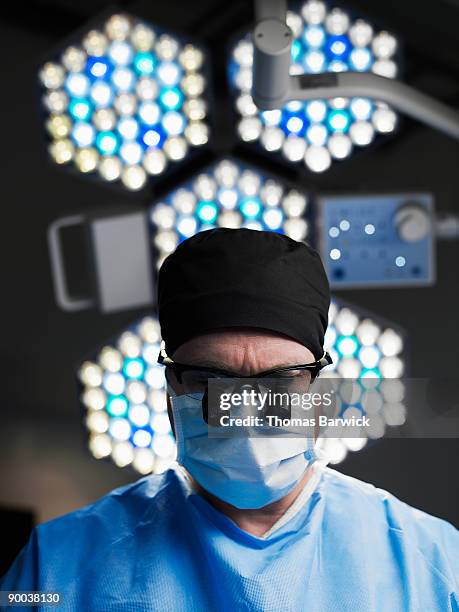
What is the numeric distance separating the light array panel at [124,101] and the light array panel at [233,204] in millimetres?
88

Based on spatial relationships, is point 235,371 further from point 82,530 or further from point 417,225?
point 417,225

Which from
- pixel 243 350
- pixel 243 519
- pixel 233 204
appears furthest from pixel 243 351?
pixel 233 204

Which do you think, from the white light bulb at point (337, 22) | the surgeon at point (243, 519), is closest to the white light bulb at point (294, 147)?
the white light bulb at point (337, 22)

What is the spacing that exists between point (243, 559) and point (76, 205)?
1.79 metres

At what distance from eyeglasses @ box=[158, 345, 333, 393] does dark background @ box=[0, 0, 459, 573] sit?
2.28 ft

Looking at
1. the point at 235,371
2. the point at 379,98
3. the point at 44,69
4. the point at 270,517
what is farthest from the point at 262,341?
the point at 44,69

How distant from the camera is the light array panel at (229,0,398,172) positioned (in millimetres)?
2037

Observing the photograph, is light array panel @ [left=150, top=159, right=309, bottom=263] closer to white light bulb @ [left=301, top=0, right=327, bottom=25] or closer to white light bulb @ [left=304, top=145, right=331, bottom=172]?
white light bulb @ [left=304, top=145, right=331, bottom=172]

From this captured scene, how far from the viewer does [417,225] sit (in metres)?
2.15

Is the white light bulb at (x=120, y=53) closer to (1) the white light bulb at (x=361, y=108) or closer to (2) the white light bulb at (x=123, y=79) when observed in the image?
(2) the white light bulb at (x=123, y=79)

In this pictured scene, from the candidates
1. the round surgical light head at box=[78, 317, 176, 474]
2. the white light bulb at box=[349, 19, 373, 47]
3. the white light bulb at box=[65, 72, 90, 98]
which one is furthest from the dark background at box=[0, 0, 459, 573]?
the white light bulb at box=[65, 72, 90, 98]

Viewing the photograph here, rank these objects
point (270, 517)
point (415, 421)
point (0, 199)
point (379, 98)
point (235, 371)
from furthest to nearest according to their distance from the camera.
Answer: point (0, 199) → point (379, 98) → point (415, 421) → point (270, 517) → point (235, 371)

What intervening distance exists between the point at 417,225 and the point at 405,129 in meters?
0.45

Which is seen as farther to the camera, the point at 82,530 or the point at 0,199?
the point at 0,199
